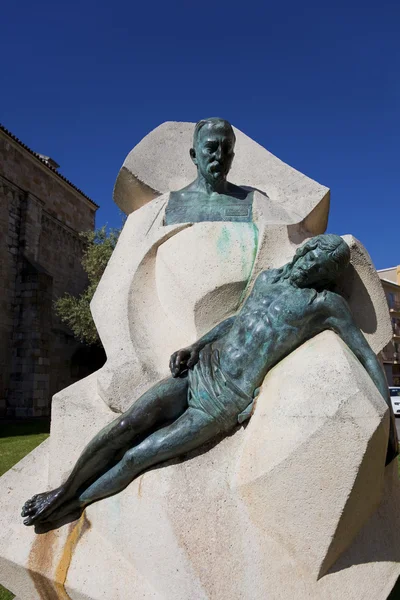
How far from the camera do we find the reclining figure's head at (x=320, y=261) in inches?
85.5

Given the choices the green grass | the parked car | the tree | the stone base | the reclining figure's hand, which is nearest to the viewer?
the stone base

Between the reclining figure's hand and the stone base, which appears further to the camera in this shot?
the reclining figure's hand

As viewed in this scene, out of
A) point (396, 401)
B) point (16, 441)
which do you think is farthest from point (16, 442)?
point (396, 401)

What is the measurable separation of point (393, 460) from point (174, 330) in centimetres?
119

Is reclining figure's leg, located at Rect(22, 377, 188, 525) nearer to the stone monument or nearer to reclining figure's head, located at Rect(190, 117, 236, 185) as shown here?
the stone monument

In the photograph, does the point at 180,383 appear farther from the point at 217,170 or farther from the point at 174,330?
the point at 217,170

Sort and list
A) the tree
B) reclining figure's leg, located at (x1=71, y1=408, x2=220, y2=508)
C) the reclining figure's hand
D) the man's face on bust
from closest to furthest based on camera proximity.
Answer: reclining figure's leg, located at (x1=71, y1=408, x2=220, y2=508) < the reclining figure's hand < the man's face on bust < the tree

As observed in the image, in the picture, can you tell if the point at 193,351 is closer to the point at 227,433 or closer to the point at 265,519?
the point at 227,433

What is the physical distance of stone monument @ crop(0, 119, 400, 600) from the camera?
185 centimetres

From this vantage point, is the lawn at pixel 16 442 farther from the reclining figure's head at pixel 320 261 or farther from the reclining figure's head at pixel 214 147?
the reclining figure's head at pixel 214 147

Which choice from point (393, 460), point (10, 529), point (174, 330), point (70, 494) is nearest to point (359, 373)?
point (393, 460)

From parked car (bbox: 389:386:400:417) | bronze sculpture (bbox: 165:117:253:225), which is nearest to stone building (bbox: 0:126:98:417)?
parked car (bbox: 389:386:400:417)

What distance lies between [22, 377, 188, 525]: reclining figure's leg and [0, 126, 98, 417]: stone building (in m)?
13.6

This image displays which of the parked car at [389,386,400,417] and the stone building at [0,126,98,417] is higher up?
the stone building at [0,126,98,417]
